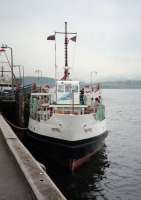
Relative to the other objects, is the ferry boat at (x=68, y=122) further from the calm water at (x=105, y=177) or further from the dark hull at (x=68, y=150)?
the calm water at (x=105, y=177)

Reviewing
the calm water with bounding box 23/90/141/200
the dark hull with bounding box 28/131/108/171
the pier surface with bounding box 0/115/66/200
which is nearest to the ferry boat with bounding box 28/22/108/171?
the dark hull with bounding box 28/131/108/171

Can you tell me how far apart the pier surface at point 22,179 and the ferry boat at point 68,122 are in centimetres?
909

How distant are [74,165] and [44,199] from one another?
14086 millimetres

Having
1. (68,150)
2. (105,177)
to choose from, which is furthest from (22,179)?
(105,177)

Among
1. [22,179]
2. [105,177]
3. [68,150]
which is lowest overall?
[105,177]

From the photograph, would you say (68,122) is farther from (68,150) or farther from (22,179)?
(22,179)

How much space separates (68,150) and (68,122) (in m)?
1.58

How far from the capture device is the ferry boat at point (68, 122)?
2020 cm

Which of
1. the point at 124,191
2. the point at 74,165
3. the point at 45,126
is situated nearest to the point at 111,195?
the point at 124,191

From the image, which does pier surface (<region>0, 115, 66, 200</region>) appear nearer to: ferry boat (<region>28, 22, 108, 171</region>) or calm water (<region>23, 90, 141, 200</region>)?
calm water (<region>23, 90, 141, 200</region>)

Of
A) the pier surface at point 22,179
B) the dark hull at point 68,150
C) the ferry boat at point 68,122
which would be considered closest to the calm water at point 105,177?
the dark hull at point 68,150

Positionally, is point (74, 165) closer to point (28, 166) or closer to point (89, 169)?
point (89, 169)

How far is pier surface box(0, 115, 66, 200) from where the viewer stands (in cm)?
679

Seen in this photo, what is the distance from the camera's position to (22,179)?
807cm
